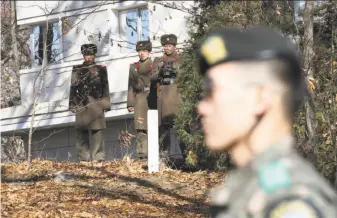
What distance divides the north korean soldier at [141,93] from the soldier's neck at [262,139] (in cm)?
1066

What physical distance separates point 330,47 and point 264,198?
25.7 feet

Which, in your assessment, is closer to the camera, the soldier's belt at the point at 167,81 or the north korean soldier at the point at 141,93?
the soldier's belt at the point at 167,81

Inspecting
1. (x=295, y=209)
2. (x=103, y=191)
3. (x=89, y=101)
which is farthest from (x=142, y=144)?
(x=295, y=209)

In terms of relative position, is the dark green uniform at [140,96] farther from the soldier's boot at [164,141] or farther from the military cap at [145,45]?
the soldier's boot at [164,141]

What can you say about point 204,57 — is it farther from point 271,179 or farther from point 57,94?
point 57,94

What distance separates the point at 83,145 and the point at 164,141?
1.74 meters

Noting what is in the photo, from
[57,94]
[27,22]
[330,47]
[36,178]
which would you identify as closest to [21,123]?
[57,94]

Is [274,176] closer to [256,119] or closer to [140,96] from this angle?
[256,119]

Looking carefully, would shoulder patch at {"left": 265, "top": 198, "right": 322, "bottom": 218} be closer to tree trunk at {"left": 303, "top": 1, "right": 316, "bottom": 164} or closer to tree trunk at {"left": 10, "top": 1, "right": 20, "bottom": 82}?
tree trunk at {"left": 303, "top": 1, "right": 316, "bottom": 164}

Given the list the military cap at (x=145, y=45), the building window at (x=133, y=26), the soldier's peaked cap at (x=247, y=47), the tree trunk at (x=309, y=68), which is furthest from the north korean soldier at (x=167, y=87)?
the soldier's peaked cap at (x=247, y=47)

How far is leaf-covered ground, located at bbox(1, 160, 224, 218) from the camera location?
9102 millimetres

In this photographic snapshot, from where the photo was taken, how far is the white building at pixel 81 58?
17.7 metres

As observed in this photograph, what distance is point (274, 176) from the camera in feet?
5.76

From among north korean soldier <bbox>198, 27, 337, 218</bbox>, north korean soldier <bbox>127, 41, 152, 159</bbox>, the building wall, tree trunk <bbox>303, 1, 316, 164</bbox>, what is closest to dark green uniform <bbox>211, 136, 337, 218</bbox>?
north korean soldier <bbox>198, 27, 337, 218</bbox>
